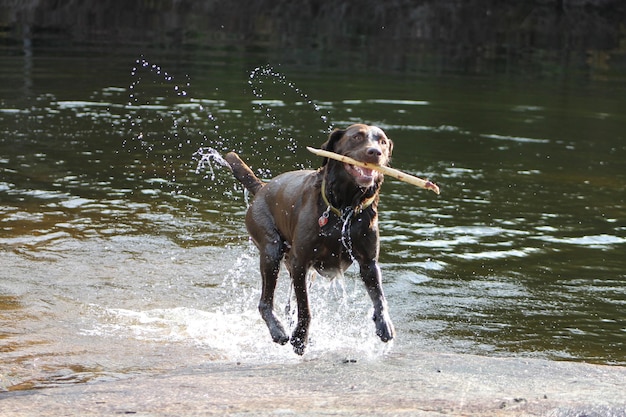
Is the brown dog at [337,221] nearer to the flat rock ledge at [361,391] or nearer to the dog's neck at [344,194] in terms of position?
the dog's neck at [344,194]

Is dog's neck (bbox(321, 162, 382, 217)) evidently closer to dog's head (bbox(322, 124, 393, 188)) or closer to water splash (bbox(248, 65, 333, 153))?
dog's head (bbox(322, 124, 393, 188))

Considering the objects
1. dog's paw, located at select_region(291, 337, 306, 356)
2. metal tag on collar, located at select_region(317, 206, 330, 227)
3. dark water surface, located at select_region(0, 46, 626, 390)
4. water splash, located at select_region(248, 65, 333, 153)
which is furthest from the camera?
water splash, located at select_region(248, 65, 333, 153)

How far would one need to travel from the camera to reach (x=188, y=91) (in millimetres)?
21547

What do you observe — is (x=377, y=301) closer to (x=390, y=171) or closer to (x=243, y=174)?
(x=390, y=171)

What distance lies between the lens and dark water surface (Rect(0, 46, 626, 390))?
7.42 meters

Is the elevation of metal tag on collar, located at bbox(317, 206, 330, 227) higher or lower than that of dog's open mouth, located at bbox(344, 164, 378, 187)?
lower

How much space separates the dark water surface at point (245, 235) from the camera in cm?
742

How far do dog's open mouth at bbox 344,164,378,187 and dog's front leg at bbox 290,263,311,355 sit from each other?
72 cm

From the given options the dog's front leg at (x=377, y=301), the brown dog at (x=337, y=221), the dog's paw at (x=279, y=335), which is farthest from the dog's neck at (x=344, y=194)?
the dog's paw at (x=279, y=335)

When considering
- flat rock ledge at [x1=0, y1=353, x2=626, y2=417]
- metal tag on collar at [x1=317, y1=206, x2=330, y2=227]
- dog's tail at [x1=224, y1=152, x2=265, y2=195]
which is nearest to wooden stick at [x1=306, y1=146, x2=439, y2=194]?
metal tag on collar at [x1=317, y1=206, x2=330, y2=227]

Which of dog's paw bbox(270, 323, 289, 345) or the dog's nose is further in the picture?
dog's paw bbox(270, 323, 289, 345)

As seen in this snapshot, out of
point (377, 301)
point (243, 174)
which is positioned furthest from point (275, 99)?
point (377, 301)

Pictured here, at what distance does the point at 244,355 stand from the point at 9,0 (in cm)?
4083

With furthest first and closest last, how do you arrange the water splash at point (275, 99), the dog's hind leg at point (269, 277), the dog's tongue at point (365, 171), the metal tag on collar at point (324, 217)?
the water splash at point (275, 99)
the dog's hind leg at point (269, 277)
the metal tag on collar at point (324, 217)
the dog's tongue at point (365, 171)
